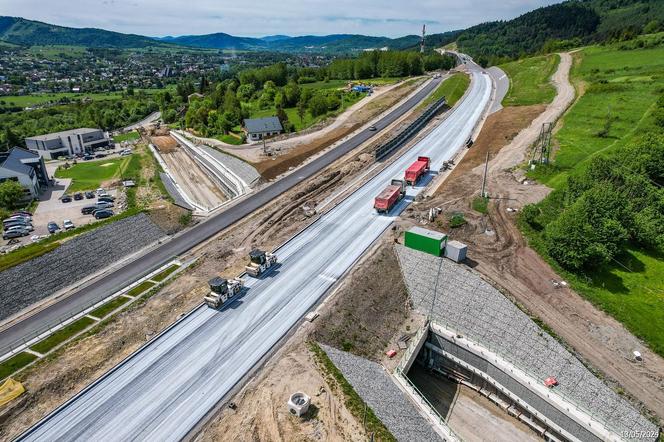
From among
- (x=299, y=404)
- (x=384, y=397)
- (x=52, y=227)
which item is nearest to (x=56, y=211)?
(x=52, y=227)

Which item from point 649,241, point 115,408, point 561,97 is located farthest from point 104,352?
point 561,97

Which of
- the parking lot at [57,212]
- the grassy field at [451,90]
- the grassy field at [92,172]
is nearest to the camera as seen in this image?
the parking lot at [57,212]

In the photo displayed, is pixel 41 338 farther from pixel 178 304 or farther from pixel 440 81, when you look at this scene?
pixel 440 81

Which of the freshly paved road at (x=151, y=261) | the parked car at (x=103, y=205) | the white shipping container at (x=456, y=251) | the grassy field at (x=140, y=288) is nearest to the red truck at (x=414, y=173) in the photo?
the freshly paved road at (x=151, y=261)

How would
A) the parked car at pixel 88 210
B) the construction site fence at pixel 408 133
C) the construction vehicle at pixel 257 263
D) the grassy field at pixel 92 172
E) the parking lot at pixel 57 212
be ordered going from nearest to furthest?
the construction vehicle at pixel 257 263 < the parking lot at pixel 57 212 < the parked car at pixel 88 210 < the construction site fence at pixel 408 133 < the grassy field at pixel 92 172

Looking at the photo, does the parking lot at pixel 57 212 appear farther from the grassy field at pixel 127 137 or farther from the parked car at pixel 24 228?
the grassy field at pixel 127 137

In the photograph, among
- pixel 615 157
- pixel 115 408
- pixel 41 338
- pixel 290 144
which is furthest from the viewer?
pixel 290 144
